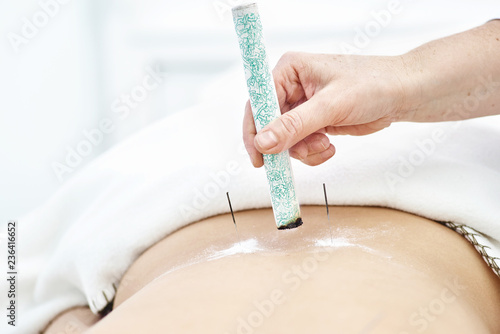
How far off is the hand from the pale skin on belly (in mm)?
141

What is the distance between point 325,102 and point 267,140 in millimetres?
124

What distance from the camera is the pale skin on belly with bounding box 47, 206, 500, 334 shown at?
653 mm

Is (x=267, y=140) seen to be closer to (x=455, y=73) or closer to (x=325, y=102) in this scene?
(x=325, y=102)

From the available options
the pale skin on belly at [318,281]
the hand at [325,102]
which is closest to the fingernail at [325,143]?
the hand at [325,102]

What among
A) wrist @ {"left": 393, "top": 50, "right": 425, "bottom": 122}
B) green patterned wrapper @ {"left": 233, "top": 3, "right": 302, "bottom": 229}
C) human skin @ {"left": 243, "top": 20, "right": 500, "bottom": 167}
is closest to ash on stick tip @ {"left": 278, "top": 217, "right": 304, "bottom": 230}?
green patterned wrapper @ {"left": 233, "top": 3, "right": 302, "bottom": 229}

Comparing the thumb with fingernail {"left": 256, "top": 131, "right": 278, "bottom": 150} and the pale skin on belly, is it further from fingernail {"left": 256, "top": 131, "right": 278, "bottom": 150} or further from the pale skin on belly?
the pale skin on belly

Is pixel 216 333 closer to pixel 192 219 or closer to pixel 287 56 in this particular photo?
pixel 192 219

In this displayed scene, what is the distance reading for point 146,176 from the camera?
1.09 metres

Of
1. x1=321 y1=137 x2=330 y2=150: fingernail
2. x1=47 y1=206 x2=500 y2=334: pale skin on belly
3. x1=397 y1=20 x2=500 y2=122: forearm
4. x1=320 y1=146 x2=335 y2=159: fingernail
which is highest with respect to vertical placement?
x1=397 y1=20 x2=500 y2=122: forearm

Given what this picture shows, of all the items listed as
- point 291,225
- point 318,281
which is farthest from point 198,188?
point 318,281

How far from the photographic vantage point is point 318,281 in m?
0.72

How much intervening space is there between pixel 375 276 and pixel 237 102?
0.56 m

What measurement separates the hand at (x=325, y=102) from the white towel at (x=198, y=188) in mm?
58

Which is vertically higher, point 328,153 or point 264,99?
point 264,99
